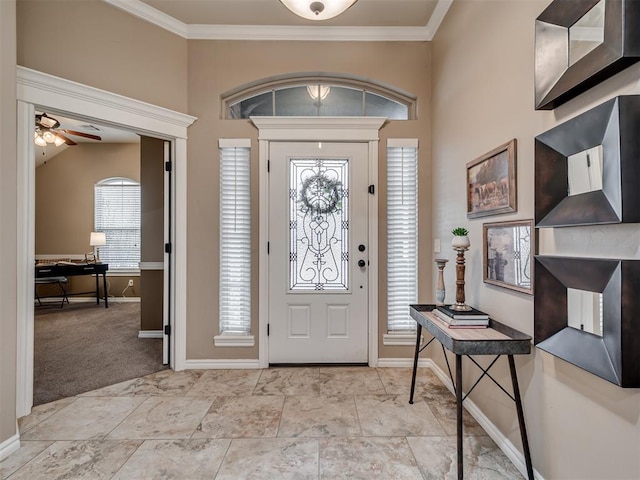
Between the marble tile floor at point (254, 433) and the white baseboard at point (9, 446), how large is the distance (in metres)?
0.03

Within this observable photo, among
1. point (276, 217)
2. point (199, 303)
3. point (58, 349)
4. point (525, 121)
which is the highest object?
point (525, 121)

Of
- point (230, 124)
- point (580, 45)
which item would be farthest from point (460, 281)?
point (230, 124)

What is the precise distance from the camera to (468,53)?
2.23 meters

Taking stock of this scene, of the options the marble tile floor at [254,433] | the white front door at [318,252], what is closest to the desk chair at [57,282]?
the marble tile floor at [254,433]

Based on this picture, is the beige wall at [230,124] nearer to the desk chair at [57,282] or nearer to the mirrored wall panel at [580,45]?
the mirrored wall panel at [580,45]

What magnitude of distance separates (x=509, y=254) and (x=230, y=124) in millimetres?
2576

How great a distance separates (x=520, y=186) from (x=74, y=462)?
2907 millimetres

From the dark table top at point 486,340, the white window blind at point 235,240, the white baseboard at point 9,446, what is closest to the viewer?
the dark table top at point 486,340

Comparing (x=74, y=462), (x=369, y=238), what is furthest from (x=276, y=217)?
(x=74, y=462)

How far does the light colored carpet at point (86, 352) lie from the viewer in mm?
2664

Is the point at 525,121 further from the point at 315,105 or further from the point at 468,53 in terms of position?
the point at 315,105

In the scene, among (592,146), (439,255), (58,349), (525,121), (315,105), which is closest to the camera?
(592,146)

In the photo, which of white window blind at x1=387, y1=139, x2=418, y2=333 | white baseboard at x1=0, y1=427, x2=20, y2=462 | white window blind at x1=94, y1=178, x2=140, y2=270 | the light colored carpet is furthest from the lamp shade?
white window blind at x1=387, y1=139, x2=418, y2=333

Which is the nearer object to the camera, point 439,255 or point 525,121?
point 525,121
